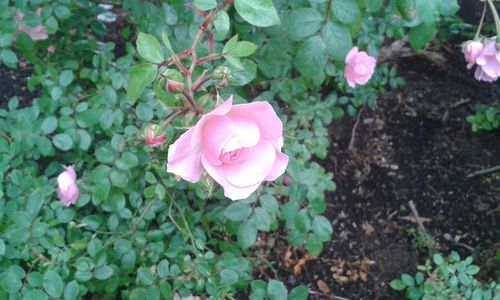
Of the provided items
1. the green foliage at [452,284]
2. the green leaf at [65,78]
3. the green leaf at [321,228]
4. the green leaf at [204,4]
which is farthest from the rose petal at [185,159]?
the green foliage at [452,284]

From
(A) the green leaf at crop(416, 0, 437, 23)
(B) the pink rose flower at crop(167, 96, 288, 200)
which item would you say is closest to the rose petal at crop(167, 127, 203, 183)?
(B) the pink rose flower at crop(167, 96, 288, 200)

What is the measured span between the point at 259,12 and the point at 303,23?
13.7 inches

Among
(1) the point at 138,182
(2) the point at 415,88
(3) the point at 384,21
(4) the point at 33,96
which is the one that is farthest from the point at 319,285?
(4) the point at 33,96

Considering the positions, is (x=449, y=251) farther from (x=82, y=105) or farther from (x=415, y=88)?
(x=82, y=105)

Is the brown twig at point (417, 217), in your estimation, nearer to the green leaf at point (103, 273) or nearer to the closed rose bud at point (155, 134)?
the green leaf at point (103, 273)

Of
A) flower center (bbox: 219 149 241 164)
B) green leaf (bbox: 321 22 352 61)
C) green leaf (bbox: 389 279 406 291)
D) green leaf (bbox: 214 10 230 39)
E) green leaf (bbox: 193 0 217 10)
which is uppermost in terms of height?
green leaf (bbox: 193 0 217 10)

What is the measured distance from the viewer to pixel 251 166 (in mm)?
823

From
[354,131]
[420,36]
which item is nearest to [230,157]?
[420,36]

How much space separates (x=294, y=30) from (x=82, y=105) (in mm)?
594

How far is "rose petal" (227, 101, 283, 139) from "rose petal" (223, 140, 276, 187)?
0.9 inches

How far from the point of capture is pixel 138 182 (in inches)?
58.1

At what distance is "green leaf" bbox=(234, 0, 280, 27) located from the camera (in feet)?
2.86

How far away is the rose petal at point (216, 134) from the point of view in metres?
0.78

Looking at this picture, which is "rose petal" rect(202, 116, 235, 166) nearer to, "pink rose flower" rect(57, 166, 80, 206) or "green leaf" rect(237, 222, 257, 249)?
"green leaf" rect(237, 222, 257, 249)
